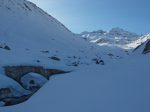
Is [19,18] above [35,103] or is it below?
above

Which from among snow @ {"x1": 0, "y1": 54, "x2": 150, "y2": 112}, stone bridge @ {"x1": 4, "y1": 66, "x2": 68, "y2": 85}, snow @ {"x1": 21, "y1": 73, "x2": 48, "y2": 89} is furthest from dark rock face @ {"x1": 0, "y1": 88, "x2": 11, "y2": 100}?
snow @ {"x1": 0, "y1": 54, "x2": 150, "y2": 112}

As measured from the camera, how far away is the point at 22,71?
93.4 feet

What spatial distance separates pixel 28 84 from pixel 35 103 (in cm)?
1284

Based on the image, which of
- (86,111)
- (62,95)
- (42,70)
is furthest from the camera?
(42,70)

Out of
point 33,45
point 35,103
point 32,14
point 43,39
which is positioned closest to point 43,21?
point 32,14

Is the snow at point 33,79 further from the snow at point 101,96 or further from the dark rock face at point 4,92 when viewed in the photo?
the snow at point 101,96

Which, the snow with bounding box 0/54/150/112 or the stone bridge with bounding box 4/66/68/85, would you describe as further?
the stone bridge with bounding box 4/66/68/85

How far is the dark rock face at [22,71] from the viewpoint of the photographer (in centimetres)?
2727

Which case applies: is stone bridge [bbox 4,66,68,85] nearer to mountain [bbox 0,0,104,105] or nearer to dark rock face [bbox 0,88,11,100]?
mountain [bbox 0,0,104,105]

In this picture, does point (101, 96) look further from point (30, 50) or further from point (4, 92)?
point (30, 50)

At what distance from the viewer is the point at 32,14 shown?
10494 centimetres

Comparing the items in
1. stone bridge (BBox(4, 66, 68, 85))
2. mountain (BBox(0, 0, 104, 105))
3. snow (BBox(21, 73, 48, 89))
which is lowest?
snow (BBox(21, 73, 48, 89))

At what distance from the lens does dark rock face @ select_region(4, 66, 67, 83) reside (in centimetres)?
2727

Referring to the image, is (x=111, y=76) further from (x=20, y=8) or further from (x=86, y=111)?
(x=20, y=8)
